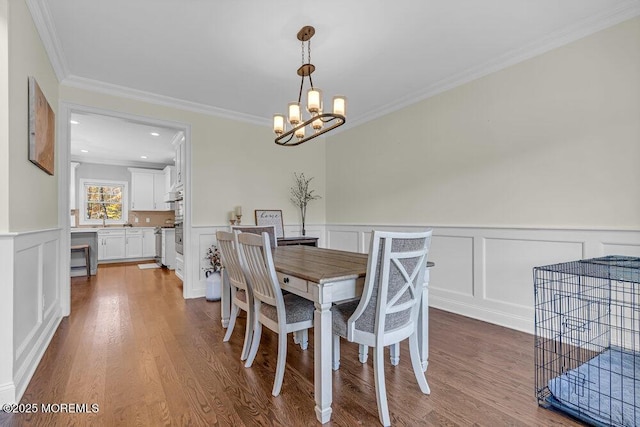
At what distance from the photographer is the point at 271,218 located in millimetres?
4531

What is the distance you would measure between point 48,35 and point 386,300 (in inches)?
128

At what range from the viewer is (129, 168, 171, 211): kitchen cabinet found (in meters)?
7.47

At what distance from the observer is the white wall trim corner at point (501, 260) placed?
2334mm

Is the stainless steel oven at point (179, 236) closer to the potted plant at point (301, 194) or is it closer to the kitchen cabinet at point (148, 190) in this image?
the potted plant at point (301, 194)

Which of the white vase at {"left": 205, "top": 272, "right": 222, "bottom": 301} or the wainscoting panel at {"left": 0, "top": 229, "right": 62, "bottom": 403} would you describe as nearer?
the wainscoting panel at {"left": 0, "top": 229, "right": 62, "bottom": 403}

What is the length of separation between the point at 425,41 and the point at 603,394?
2697mm

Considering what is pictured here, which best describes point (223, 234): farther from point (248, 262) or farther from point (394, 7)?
point (394, 7)

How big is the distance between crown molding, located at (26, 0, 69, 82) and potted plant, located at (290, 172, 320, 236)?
9.77 feet

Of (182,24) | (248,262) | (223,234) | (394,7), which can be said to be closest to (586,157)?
(394,7)

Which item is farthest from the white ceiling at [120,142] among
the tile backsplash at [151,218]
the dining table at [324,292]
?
the dining table at [324,292]

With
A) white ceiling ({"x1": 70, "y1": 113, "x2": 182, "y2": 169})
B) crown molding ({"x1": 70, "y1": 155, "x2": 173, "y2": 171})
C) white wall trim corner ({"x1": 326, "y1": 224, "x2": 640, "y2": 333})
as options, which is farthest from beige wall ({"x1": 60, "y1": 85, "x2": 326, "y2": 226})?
crown molding ({"x1": 70, "y1": 155, "x2": 173, "y2": 171})

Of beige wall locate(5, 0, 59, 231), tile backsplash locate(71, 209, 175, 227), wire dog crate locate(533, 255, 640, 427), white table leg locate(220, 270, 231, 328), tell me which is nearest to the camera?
wire dog crate locate(533, 255, 640, 427)

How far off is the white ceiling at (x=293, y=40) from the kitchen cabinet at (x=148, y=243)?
4.70 meters

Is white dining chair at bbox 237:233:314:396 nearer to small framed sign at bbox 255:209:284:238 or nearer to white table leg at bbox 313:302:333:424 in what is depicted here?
white table leg at bbox 313:302:333:424
